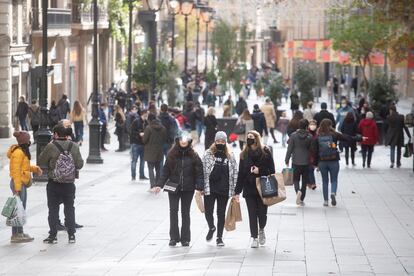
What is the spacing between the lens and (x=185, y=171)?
1691 centimetres

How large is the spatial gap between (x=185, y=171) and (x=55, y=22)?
34.0m

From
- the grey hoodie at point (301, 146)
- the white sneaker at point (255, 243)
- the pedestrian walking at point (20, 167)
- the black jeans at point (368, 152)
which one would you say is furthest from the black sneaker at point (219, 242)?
the black jeans at point (368, 152)

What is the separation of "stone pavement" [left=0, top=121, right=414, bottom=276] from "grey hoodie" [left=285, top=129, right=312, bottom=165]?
2.73 feet

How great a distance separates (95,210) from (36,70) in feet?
93.0

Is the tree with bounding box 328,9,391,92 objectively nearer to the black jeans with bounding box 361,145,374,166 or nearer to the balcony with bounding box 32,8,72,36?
the balcony with bounding box 32,8,72,36

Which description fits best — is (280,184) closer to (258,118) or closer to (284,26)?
(258,118)

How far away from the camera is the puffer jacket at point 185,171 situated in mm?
16922

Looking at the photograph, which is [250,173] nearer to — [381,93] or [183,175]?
[183,175]

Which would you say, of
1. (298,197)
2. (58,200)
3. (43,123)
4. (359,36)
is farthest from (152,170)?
(359,36)

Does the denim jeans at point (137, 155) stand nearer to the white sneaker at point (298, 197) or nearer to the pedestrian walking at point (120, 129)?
the white sneaker at point (298, 197)

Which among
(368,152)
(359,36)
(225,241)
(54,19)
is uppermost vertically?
(54,19)

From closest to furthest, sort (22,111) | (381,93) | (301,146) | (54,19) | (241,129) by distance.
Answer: (301,146) → (241,129) → (22,111) → (381,93) → (54,19)

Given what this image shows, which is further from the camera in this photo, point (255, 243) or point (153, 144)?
point (153, 144)

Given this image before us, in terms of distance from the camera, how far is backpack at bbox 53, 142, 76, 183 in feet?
56.3
